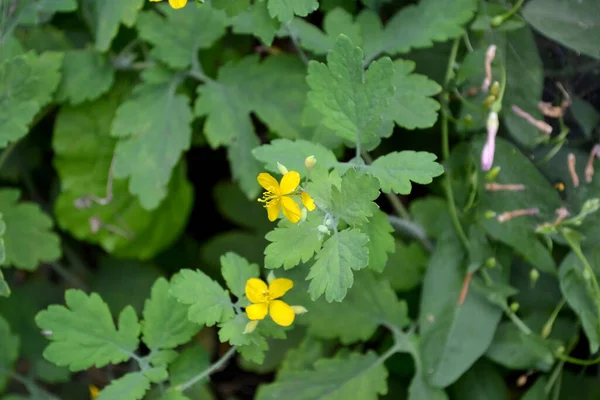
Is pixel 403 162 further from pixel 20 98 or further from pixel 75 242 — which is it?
pixel 75 242

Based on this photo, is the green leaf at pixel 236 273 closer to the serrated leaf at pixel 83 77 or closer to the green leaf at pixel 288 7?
the green leaf at pixel 288 7

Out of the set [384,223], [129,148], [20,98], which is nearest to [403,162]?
[384,223]

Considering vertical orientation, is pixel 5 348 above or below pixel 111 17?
below

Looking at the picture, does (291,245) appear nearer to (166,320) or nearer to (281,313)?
(281,313)

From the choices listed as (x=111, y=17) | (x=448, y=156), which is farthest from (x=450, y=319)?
(x=111, y=17)

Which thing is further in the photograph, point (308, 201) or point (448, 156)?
point (448, 156)

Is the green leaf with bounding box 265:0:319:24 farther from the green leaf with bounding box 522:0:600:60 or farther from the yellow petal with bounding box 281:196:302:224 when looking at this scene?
the green leaf with bounding box 522:0:600:60

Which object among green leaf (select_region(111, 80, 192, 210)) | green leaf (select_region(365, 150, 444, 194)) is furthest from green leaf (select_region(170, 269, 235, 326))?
green leaf (select_region(111, 80, 192, 210))
